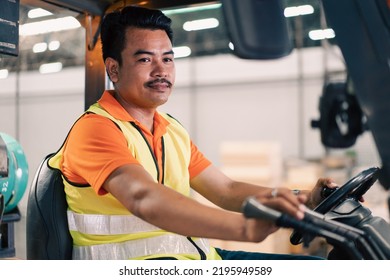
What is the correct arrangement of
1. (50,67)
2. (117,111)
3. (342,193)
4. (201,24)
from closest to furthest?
(342,193) < (117,111) < (201,24) < (50,67)

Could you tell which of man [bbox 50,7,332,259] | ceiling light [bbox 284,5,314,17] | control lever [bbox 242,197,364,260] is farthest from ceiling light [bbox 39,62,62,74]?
control lever [bbox 242,197,364,260]

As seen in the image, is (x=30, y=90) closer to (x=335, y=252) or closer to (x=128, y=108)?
(x=128, y=108)

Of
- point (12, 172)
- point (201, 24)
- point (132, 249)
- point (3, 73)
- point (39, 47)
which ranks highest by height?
point (201, 24)

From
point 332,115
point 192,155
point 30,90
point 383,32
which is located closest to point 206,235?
point 383,32

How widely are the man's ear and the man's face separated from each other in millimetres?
27

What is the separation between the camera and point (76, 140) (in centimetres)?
193

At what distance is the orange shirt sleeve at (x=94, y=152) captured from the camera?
1.77 metres

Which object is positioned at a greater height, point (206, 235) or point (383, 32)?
point (383, 32)


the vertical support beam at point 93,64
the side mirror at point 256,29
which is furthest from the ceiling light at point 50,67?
the side mirror at point 256,29

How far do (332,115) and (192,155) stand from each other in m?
0.57

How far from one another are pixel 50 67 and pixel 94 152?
0.94 m

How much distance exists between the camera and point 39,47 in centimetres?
245

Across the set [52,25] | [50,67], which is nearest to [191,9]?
[52,25]

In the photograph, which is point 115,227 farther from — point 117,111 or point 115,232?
point 117,111
